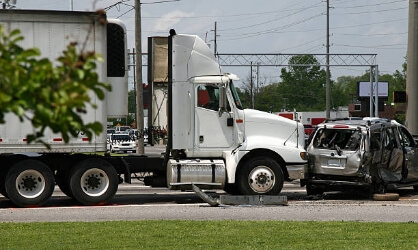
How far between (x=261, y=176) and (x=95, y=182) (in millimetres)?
3448

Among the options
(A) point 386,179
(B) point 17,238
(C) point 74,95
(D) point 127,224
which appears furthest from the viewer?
(A) point 386,179

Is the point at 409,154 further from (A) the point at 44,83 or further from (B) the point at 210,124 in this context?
(A) the point at 44,83

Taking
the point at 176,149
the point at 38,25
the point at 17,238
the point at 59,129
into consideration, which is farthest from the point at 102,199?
the point at 59,129

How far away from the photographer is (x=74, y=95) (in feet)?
13.9

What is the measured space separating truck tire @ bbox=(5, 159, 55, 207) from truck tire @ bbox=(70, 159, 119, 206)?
488mm

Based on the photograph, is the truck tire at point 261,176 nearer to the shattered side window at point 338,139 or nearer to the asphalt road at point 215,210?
the asphalt road at point 215,210

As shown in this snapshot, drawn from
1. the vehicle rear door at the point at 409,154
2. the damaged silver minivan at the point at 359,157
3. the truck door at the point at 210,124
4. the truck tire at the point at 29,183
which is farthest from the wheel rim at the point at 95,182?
the vehicle rear door at the point at 409,154

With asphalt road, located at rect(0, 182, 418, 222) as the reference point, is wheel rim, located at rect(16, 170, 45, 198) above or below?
above

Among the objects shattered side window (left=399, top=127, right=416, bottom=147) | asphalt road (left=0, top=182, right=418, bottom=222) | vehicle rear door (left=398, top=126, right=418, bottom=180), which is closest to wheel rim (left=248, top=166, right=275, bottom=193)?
asphalt road (left=0, top=182, right=418, bottom=222)

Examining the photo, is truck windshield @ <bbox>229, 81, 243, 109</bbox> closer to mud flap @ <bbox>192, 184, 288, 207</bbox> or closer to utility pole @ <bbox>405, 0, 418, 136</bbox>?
mud flap @ <bbox>192, 184, 288, 207</bbox>

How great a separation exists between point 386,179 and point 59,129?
1560 centimetres

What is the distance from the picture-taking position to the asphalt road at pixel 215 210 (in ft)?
49.0

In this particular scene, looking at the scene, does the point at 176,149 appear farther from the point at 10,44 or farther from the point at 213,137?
the point at 10,44

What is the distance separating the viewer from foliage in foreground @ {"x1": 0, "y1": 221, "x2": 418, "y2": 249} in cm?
1078
